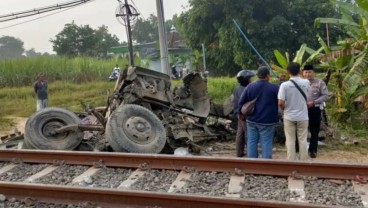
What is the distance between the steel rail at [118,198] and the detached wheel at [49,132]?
2.75 meters

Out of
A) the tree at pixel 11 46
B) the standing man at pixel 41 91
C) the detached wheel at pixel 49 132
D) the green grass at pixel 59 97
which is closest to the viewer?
the detached wheel at pixel 49 132

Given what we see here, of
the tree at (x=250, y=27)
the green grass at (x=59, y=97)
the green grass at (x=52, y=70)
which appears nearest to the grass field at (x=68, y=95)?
the green grass at (x=59, y=97)

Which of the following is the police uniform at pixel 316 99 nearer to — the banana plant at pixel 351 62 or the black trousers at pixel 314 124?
the black trousers at pixel 314 124

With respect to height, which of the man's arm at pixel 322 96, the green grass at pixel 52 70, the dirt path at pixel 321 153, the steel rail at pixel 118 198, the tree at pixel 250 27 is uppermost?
the tree at pixel 250 27

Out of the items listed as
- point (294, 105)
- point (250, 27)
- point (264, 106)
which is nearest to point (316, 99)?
point (294, 105)

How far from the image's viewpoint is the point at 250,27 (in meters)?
28.6

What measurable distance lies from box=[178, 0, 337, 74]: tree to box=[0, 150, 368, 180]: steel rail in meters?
23.2

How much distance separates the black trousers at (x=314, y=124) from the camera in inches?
290

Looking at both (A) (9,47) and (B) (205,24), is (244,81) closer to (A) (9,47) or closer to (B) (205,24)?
(B) (205,24)

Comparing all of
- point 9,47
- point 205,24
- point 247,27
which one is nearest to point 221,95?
point 247,27

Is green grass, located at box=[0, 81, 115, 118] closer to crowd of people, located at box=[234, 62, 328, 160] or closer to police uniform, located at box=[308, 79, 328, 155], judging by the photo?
police uniform, located at box=[308, 79, 328, 155]

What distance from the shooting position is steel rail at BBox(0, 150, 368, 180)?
4880 millimetres

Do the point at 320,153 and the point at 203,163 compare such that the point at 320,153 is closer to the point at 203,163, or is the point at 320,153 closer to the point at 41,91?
the point at 203,163

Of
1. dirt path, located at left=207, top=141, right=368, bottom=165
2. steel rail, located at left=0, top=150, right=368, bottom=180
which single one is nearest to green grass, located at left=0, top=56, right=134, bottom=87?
dirt path, located at left=207, top=141, right=368, bottom=165
